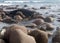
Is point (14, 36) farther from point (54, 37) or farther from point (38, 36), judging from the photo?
point (54, 37)

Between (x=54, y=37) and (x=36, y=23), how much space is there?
4.72 meters

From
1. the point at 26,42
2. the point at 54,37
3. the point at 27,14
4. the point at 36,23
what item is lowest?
the point at 27,14

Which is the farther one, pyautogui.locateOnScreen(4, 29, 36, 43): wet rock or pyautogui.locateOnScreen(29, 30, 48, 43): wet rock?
pyautogui.locateOnScreen(29, 30, 48, 43): wet rock

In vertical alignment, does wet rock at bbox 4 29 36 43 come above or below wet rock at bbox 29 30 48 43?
above

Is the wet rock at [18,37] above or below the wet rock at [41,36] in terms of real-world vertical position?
above

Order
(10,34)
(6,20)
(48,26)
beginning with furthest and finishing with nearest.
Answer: (6,20), (48,26), (10,34)

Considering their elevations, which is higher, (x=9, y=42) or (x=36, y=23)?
(x=9, y=42)

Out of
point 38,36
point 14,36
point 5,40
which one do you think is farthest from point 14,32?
point 38,36

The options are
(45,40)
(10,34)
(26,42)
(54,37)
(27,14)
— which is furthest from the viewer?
(27,14)

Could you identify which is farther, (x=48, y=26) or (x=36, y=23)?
(x=36, y=23)

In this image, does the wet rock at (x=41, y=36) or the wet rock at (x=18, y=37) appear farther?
the wet rock at (x=41, y=36)

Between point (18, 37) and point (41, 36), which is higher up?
point (18, 37)

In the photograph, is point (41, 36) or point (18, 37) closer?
point (18, 37)

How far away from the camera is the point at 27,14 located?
1844 centimetres
